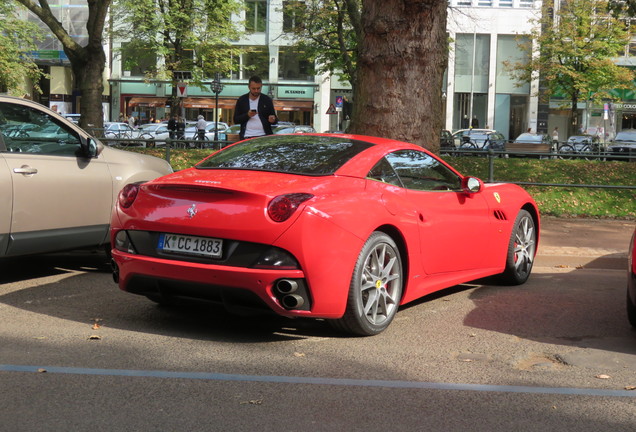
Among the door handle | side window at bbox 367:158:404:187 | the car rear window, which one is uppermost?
side window at bbox 367:158:404:187

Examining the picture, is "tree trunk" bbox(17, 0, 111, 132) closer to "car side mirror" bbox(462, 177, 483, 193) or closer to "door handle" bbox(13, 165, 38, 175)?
"door handle" bbox(13, 165, 38, 175)

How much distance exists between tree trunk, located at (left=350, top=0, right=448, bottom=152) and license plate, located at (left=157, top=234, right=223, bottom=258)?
18.8 ft

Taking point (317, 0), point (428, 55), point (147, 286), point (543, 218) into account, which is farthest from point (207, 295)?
point (317, 0)

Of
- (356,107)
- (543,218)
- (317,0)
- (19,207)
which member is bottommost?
(543,218)

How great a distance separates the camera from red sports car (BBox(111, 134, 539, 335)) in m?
5.29

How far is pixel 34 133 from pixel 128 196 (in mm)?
2055

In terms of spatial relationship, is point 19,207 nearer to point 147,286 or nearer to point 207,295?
point 147,286

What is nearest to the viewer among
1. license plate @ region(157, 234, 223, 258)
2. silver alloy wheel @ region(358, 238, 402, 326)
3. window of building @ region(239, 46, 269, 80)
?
license plate @ region(157, 234, 223, 258)

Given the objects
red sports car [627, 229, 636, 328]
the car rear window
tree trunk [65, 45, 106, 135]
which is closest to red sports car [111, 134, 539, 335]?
red sports car [627, 229, 636, 328]

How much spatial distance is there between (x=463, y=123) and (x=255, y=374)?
5830 centimetres

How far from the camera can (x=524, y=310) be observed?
701cm

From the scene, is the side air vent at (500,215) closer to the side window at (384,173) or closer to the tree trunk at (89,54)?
the side window at (384,173)

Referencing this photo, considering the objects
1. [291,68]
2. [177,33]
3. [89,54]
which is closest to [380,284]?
[89,54]

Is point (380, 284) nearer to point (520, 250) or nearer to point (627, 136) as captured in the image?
point (520, 250)
